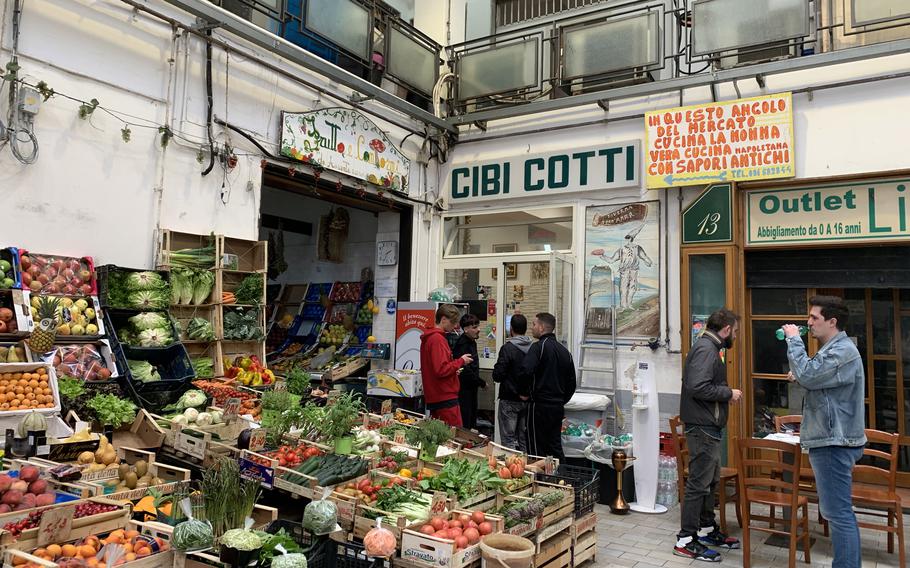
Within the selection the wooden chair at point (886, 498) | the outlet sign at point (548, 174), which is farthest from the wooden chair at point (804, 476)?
the outlet sign at point (548, 174)

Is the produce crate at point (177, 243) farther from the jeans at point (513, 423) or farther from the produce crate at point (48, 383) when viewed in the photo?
the jeans at point (513, 423)

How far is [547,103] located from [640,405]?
4242mm

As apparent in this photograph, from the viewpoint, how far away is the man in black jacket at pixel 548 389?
6.25 metres

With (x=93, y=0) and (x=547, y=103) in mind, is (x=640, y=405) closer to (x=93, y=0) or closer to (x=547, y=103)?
(x=547, y=103)

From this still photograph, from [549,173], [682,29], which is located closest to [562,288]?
[549,173]

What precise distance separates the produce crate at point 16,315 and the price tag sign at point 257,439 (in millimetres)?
1757

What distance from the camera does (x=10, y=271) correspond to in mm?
4695

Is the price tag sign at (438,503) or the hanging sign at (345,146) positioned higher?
the hanging sign at (345,146)

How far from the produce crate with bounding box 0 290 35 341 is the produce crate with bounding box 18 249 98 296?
0.55 ft

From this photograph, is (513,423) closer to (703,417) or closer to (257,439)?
(703,417)

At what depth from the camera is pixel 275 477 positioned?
429cm

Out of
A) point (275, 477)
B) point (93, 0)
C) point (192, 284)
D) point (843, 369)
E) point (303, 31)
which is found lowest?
point (275, 477)

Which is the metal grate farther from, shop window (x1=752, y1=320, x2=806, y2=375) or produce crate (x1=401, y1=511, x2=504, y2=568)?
produce crate (x1=401, y1=511, x2=504, y2=568)

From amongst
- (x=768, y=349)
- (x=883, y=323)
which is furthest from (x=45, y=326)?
(x=883, y=323)
